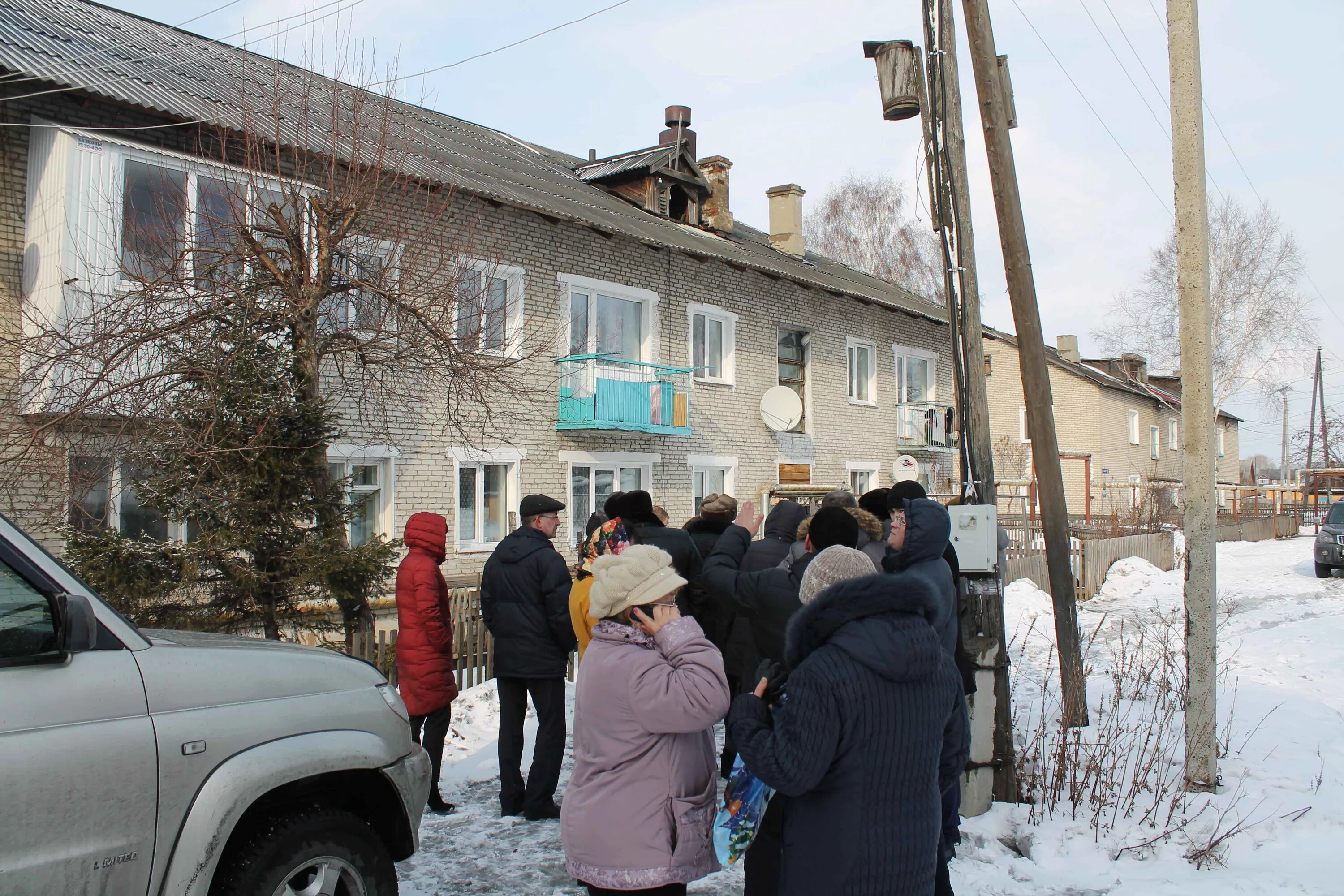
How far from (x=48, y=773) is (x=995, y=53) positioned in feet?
22.1

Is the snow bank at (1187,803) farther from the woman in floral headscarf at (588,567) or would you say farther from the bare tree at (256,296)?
the bare tree at (256,296)

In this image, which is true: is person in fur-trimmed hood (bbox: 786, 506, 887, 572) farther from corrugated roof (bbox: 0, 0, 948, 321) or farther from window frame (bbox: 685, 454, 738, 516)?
window frame (bbox: 685, 454, 738, 516)

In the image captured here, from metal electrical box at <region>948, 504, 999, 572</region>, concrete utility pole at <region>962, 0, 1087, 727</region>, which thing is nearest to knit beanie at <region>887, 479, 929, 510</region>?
metal electrical box at <region>948, 504, 999, 572</region>

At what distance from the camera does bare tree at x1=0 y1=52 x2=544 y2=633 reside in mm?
7680

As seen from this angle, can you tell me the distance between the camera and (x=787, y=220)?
24.7 metres

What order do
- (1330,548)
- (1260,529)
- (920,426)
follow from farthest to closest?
1. (1260,529)
2. (920,426)
3. (1330,548)

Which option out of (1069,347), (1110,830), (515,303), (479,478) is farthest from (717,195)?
(1069,347)

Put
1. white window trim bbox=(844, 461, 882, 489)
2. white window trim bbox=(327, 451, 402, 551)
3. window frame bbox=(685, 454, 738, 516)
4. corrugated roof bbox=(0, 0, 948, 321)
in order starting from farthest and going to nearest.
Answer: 1. white window trim bbox=(844, 461, 882, 489)
2. window frame bbox=(685, 454, 738, 516)
3. white window trim bbox=(327, 451, 402, 551)
4. corrugated roof bbox=(0, 0, 948, 321)

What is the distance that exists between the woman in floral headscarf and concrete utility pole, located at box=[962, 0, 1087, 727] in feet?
10.2

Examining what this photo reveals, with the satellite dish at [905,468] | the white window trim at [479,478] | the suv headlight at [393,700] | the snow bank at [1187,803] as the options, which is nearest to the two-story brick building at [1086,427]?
the satellite dish at [905,468]

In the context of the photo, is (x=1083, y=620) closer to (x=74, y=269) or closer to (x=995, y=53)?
(x=995, y=53)

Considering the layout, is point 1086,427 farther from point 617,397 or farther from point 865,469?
point 617,397

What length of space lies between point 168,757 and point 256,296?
19.3ft

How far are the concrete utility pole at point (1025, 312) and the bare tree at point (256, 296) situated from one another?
15.0 feet
